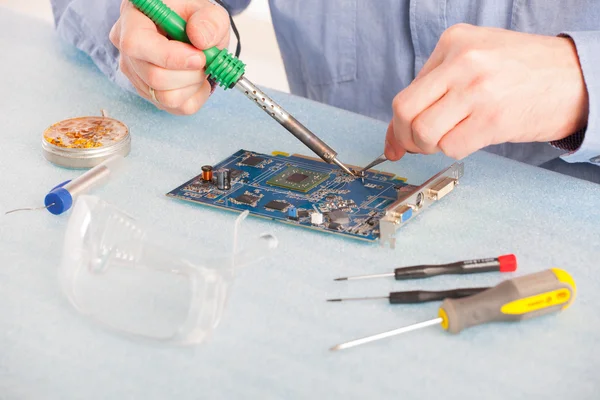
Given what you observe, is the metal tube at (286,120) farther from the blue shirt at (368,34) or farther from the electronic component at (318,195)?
the blue shirt at (368,34)

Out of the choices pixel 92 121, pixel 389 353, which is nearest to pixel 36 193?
pixel 92 121

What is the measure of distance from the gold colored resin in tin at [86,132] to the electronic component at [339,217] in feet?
1.43

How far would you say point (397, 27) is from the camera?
1650mm

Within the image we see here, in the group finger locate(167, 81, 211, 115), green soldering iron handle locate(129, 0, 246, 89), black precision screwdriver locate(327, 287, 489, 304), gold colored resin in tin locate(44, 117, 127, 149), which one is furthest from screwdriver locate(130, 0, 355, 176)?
black precision screwdriver locate(327, 287, 489, 304)

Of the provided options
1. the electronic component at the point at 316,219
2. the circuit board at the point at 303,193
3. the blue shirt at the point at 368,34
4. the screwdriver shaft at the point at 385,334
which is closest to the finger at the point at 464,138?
the circuit board at the point at 303,193

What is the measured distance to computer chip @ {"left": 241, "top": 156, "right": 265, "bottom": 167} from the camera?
125cm

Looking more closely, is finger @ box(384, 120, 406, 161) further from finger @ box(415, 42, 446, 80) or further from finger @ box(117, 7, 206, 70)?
finger @ box(117, 7, 206, 70)

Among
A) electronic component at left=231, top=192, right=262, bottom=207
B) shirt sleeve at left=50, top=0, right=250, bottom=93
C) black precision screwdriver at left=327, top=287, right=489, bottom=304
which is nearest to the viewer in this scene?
black precision screwdriver at left=327, top=287, right=489, bottom=304

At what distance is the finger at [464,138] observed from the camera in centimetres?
106

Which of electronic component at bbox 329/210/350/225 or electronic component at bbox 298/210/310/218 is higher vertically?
electronic component at bbox 329/210/350/225

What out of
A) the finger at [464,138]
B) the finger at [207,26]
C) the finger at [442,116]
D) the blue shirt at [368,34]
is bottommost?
the blue shirt at [368,34]

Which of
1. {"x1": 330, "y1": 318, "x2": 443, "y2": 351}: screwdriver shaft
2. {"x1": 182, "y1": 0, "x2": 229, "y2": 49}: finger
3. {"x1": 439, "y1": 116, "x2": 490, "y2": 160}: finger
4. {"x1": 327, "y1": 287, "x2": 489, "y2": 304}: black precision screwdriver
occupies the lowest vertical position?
{"x1": 327, "y1": 287, "x2": 489, "y2": 304}: black precision screwdriver

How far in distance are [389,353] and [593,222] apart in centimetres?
46

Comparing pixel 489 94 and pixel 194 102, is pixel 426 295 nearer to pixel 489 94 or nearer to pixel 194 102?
pixel 489 94
